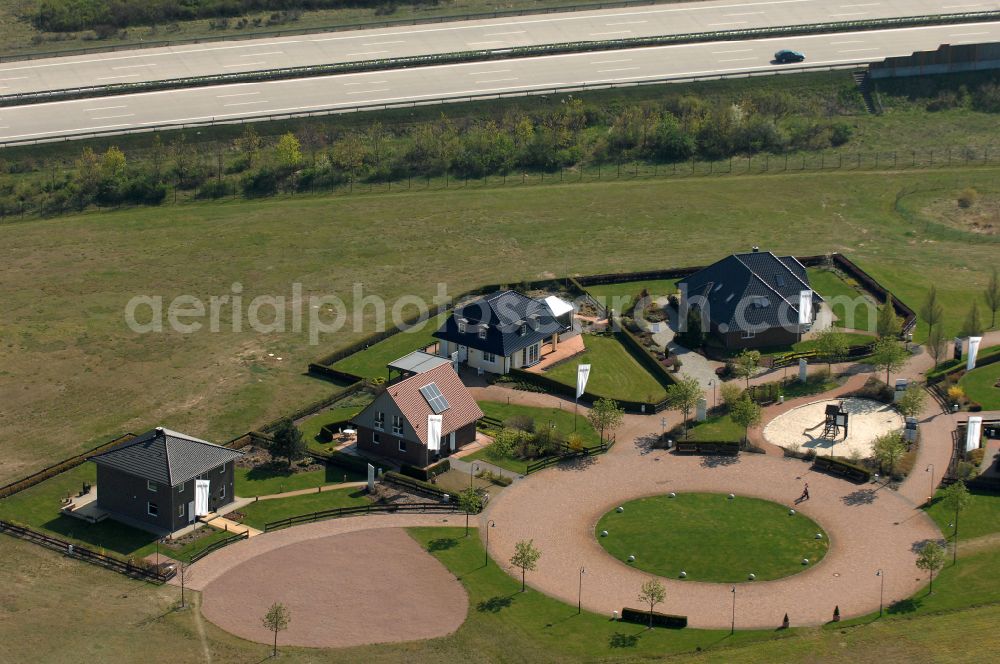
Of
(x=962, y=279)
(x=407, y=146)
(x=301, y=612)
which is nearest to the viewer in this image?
(x=301, y=612)

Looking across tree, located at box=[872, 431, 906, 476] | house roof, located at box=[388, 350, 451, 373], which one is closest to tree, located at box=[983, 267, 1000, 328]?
tree, located at box=[872, 431, 906, 476]

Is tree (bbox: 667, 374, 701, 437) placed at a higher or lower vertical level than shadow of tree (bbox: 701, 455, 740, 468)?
higher

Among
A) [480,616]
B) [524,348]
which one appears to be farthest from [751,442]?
[480,616]

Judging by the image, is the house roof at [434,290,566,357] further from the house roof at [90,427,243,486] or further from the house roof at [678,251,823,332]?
the house roof at [90,427,243,486]

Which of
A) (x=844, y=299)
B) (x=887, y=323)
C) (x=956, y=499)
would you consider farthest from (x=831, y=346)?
(x=956, y=499)

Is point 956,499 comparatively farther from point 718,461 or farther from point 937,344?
point 937,344

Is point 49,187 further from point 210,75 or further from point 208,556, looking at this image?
point 208,556

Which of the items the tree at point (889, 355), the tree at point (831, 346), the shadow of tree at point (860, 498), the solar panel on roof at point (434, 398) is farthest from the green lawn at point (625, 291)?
the shadow of tree at point (860, 498)
